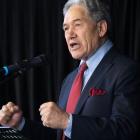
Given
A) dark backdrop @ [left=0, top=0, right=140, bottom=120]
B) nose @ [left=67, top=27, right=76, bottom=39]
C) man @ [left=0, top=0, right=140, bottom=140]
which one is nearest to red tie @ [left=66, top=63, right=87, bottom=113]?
man @ [left=0, top=0, right=140, bottom=140]

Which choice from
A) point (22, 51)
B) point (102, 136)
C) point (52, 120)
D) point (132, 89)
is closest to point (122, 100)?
point (132, 89)

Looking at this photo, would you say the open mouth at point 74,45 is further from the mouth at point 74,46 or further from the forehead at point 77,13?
the forehead at point 77,13

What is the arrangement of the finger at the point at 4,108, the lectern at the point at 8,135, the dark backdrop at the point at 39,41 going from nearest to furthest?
the lectern at the point at 8,135
the finger at the point at 4,108
the dark backdrop at the point at 39,41

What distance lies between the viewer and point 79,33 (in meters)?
2.04

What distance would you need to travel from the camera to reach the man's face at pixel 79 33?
204cm

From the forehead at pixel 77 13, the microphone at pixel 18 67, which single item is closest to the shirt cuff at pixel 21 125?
the microphone at pixel 18 67

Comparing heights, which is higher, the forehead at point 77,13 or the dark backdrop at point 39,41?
the forehead at point 77,13

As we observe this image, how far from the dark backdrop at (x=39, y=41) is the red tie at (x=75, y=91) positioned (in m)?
0.93

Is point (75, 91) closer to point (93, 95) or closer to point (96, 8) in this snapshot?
point (93, 95)

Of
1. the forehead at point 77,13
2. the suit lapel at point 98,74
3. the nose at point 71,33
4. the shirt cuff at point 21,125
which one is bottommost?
the shirt cuff at point 21,125

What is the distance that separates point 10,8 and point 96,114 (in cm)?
141

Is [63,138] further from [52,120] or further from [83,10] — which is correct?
[83,10]

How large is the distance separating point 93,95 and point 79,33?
36 centimetres

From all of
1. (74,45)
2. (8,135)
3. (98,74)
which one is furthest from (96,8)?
(8,135)
